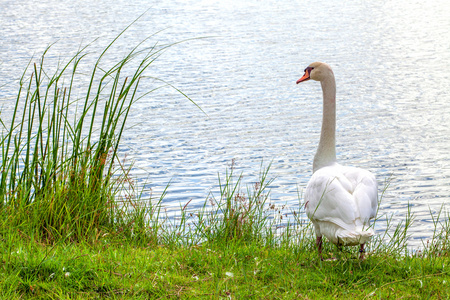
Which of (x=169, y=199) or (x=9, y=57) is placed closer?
(x=169, y=199)

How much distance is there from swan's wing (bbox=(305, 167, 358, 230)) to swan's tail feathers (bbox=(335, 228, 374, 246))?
54 mm

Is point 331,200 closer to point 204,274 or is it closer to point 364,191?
point 364,191

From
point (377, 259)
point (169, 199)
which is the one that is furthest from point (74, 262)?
point (169, 199)

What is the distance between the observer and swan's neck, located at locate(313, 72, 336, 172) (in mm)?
5133

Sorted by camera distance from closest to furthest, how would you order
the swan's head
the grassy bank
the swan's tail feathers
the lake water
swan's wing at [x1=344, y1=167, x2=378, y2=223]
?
the grassy bank → the swan's tail feathers → swan's wing at [x1=344, y1=167, x2=378, y2=223] → the swan's head → the lake water

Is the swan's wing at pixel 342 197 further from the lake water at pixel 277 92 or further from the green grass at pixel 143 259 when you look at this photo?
the lake water at pixel 277 92

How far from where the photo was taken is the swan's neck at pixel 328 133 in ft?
16.8

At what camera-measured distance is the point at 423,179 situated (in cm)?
896

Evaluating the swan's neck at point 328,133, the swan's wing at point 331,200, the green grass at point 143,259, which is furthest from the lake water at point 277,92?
the swan's wing at point 331,200

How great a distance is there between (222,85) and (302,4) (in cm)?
1905

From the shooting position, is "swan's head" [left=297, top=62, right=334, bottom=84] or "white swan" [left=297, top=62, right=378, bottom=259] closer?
"white swan" [left=297, top=62, right=378, bottom=259]

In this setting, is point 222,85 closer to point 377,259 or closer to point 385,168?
point 385,168

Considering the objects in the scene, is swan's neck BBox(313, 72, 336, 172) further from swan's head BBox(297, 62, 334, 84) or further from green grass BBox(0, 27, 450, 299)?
green grass BBox(0, 27, 450, 299)

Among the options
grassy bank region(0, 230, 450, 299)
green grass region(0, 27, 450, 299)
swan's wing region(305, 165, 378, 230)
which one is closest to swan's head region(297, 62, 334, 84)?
swan's wing region(305, 165, 378, 230)
